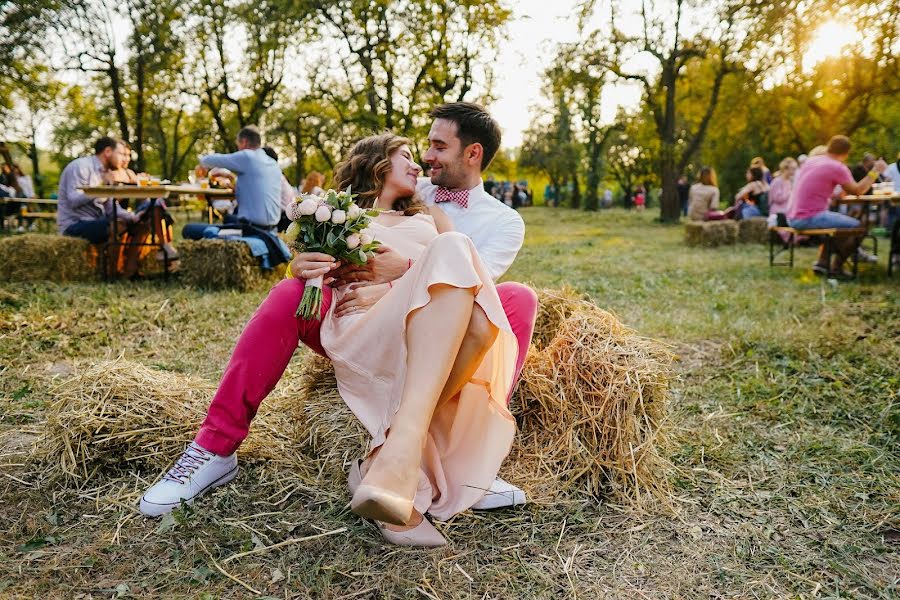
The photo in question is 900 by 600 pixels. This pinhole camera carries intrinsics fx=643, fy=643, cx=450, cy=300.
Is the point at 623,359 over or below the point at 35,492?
over

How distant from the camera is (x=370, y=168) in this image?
9.40 ft

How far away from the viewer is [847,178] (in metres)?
7.79

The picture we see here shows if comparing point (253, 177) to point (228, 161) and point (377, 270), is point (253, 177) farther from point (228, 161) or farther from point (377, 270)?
point (377, 270)

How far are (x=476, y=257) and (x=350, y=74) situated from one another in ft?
67.9

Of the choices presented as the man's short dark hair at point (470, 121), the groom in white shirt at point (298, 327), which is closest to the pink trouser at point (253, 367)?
the groom in white shirt at point (298, 327)

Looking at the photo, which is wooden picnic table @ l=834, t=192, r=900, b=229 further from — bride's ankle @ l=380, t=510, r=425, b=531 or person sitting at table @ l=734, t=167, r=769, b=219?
bride's ankle @ l=380, t=510, r=425, b=531

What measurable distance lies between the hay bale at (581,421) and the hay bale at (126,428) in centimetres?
19

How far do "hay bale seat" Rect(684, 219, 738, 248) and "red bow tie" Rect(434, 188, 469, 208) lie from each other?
10596 mm

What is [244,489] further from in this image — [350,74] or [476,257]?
[350,74]

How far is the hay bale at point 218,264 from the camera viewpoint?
266 inches

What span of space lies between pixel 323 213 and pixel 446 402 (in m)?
0.81

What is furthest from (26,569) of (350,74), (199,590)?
(350,74)

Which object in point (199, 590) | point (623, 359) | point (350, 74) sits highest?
point (350, 74)

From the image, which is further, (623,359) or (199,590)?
(623,359)
